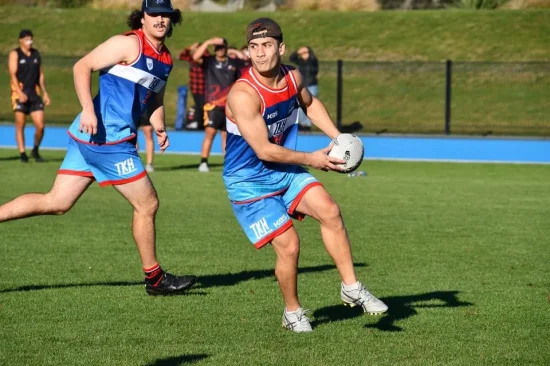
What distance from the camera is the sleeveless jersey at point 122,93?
7773 mm

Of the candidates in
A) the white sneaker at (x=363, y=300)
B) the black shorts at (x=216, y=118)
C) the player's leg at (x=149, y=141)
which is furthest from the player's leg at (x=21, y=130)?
Answer: the white sneaker at (x=363, y=300)

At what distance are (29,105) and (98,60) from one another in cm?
1213

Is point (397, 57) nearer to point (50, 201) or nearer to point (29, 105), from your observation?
point (29, 105)

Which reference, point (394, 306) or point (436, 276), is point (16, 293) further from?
point (436, 276)

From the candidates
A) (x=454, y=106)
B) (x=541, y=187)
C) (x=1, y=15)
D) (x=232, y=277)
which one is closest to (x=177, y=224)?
(x=232, y=277)

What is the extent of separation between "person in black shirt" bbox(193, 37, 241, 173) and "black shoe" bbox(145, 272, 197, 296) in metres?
10.3

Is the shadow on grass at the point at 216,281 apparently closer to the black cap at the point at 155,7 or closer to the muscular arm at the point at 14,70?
the black cap at the point at 155,7

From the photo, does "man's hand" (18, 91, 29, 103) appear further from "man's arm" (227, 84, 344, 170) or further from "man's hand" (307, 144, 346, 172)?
"man's hand" (307, 144, 346, 172)

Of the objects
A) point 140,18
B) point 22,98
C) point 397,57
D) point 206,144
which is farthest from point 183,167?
point 397,57

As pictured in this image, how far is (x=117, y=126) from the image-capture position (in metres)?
7.84

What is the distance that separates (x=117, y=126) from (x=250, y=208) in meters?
1.52

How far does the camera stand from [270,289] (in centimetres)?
817

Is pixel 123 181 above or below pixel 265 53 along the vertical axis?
below

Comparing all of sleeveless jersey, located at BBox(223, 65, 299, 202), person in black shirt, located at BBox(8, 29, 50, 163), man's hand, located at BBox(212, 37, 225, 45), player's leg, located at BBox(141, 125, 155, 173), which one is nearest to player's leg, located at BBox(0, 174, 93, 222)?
sleeveless jersey, located at BBox(223, 65, 299, 202)
